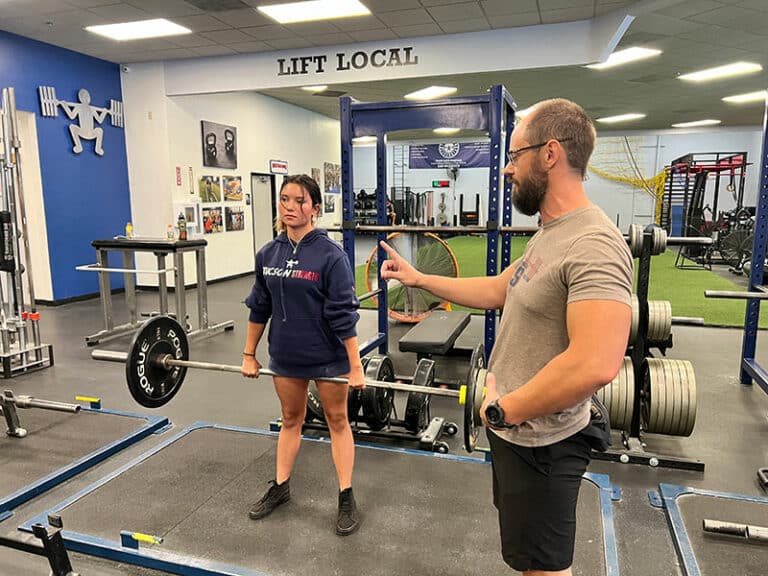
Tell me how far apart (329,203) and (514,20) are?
7.36 meters

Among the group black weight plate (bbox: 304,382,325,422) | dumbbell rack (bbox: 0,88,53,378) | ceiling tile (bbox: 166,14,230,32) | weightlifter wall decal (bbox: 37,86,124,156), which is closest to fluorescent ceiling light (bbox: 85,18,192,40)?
ceiling tile (bbox: 166,14,230,32)

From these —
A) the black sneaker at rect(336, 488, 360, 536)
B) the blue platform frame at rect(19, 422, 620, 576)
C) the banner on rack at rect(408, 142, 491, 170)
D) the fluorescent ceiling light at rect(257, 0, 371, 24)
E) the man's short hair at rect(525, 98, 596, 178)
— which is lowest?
the blue platform frame at rect(19, 422, 620, 576)

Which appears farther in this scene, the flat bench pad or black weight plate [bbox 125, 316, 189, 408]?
the flat bench pad

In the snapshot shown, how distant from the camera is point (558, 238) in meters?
1.11

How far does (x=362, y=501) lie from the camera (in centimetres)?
244

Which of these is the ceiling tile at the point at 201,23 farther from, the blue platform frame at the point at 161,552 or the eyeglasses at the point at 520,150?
the eyeglasses at the point at 520,150

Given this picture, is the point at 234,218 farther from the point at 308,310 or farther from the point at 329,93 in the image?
the point at 308,310

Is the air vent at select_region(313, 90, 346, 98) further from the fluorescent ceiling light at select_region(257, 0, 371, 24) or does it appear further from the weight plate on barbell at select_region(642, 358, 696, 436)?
the weight plate on barbell at select_region(642, 358, 696, 436)

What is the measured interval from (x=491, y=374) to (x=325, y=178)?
11789 mm

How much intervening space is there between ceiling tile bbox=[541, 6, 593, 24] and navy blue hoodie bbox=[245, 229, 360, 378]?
4.91 meters

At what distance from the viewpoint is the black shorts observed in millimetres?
1197

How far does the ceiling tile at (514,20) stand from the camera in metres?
5.84

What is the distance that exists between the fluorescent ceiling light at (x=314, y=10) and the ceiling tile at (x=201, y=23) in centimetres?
63

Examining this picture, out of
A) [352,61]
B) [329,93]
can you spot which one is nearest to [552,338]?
[352,61]
